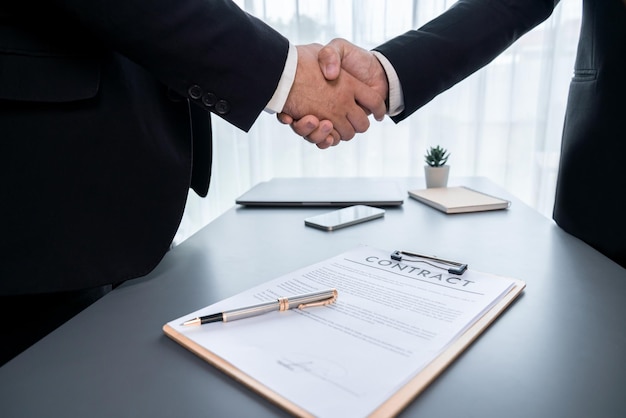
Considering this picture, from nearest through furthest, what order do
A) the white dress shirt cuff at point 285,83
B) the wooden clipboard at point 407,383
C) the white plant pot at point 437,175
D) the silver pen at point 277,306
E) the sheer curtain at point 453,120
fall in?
the wooden clipboard at point 407,383 → the silver pen at point 277,306 → the white dress shirt cuff at point 285,83 → the white plant pot at point 437,175 → the sheer curtain at point 453,120

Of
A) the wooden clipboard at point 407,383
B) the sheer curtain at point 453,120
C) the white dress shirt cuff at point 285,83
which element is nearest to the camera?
the wooden clipboard at point 407,383

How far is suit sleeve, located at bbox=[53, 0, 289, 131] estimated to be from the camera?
54 cm

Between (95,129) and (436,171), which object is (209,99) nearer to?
(95,129)

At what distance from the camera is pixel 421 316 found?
388mm

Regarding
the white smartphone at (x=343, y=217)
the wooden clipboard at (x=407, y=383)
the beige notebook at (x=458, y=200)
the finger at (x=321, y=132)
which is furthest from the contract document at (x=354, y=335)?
the finger at (x=321, y=132)

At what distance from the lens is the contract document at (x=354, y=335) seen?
28cm

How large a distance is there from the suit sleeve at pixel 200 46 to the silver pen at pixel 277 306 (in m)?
0.35

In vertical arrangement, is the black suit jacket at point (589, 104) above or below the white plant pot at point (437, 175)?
above

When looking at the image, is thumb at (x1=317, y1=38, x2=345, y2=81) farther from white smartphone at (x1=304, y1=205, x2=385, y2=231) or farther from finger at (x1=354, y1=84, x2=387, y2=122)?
white smartphone at (x1=304, y1=205, x2=385, y2=231)

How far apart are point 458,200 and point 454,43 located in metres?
0.34

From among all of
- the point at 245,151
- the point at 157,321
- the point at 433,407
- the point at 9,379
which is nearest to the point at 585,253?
the point at 433,407

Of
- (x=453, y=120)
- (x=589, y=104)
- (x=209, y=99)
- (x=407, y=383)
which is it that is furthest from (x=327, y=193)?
(x=453, y=120)

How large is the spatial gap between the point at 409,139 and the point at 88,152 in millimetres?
1654

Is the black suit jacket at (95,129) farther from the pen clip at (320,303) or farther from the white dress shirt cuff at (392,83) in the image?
the white dress shirt cuff at (392,83)
